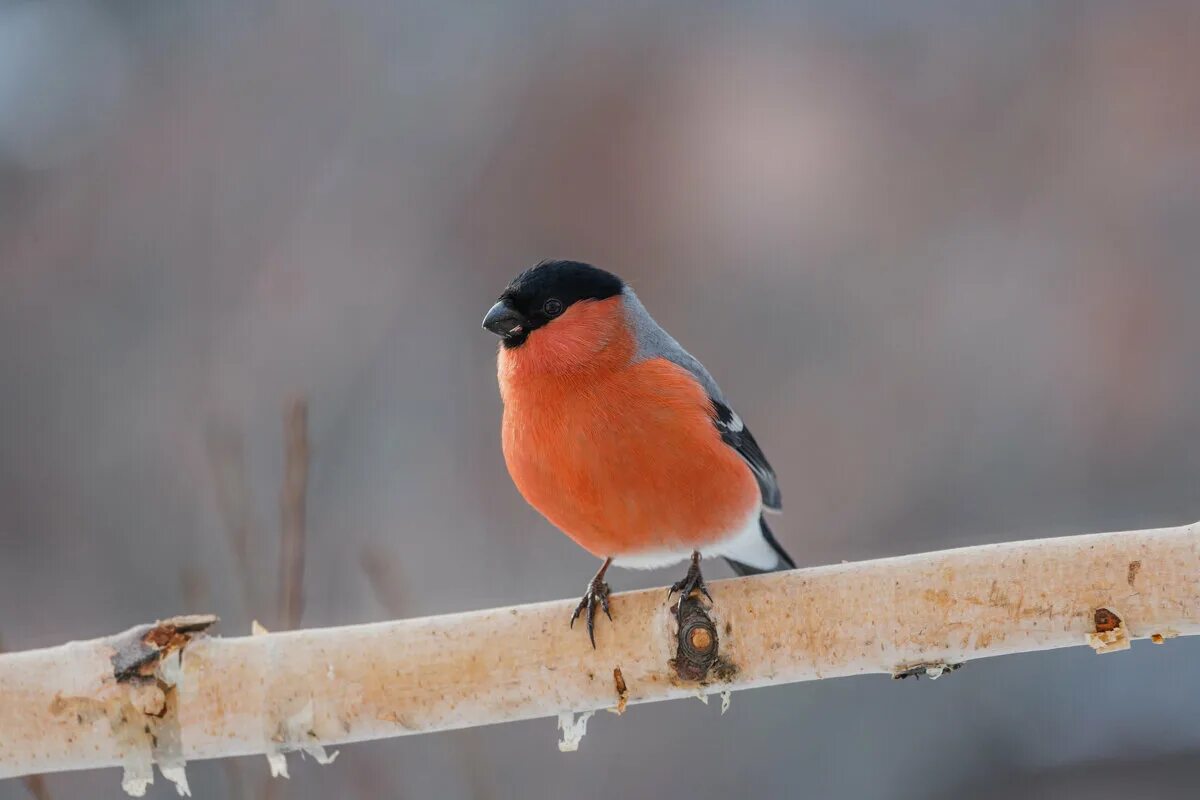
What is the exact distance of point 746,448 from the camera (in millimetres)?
1780

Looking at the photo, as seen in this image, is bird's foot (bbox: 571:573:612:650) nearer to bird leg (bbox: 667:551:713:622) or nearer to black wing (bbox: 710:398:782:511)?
bird leg (bbox: 667:551:713:622)

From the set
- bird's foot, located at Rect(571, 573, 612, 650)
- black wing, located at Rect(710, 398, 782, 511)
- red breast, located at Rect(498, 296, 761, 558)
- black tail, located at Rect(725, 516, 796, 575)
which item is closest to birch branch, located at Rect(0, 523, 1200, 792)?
bird's foot, located at Rect(571, 573, 612, 650)

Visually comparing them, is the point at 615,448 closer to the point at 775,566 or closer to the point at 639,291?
the point at 775,566

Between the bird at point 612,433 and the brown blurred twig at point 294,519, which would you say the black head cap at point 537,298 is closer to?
the bird at point 612,433

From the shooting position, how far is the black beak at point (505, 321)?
1.67 m

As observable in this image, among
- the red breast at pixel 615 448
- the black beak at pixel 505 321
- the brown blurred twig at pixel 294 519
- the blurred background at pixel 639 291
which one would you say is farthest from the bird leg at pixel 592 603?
the blurred background at pixel 639 291

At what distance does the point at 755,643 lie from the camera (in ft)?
4.12

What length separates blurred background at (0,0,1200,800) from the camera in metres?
2.68

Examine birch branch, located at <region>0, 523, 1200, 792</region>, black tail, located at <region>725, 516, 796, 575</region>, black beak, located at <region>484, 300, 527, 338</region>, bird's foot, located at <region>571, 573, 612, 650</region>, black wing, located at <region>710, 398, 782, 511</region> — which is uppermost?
black beak, located at <region>484, 300, 527, 338</region>

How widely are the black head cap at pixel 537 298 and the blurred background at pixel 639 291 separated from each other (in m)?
1.06

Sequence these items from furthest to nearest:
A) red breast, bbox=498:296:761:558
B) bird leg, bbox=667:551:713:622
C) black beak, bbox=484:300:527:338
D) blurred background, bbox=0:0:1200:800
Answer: blurred background, bbox=0:0:1200:800 < black beak, bbox=484:300:527:338 < red breast, bbox=498:296:761:558 < bird leg, bbox=667:551:713:622

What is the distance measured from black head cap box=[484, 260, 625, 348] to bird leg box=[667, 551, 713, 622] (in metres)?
0.43

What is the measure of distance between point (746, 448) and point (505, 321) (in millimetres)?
439

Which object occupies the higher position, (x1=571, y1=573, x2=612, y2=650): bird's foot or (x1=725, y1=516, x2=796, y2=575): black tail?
(x1=725, y1=516, x2=796, y2=575): black tail
